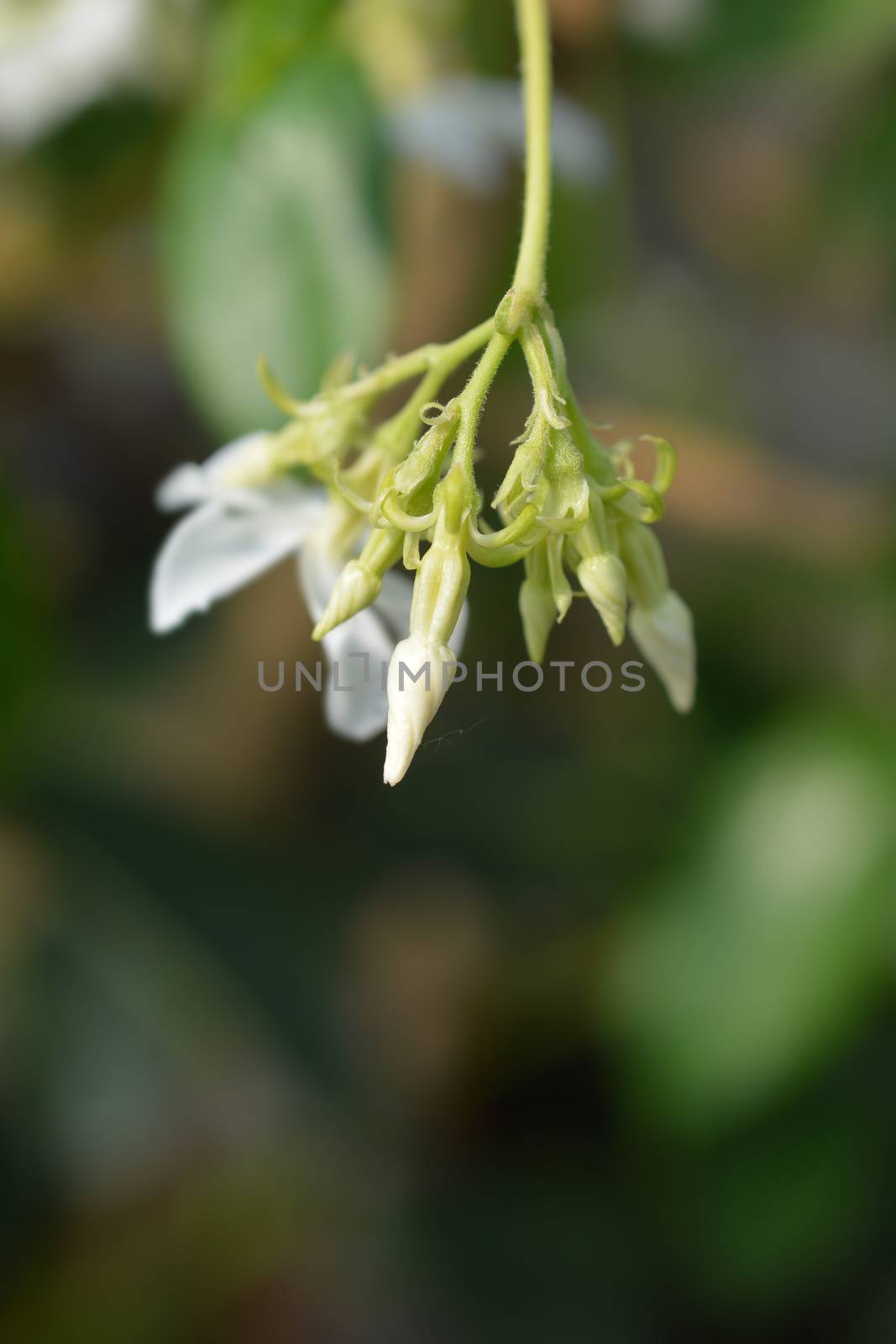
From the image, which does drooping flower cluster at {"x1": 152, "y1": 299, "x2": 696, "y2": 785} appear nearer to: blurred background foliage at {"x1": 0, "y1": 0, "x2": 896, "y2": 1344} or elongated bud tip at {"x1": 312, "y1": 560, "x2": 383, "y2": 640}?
elongated bud tip at {"x1": 312, "y1": 560, "x2": 383, "y2": 640}

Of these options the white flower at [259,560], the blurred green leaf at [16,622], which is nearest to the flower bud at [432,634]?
the white flower at [259,560]

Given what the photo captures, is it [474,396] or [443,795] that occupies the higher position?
[474,396]

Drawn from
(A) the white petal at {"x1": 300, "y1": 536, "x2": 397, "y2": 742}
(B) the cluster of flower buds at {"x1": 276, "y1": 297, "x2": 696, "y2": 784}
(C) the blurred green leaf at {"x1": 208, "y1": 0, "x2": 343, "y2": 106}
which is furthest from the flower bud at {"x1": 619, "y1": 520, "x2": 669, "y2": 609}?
(C) the blurred green leaf at {"x1": 208, "y1": 0, "x2": 343, "y2": 106}

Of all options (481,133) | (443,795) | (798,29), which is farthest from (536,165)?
(443,795)

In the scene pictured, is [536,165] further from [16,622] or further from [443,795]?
[443,795]

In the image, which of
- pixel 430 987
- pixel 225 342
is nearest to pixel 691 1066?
pixel 430 987

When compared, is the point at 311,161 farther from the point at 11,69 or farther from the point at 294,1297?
the point at 294,1297
